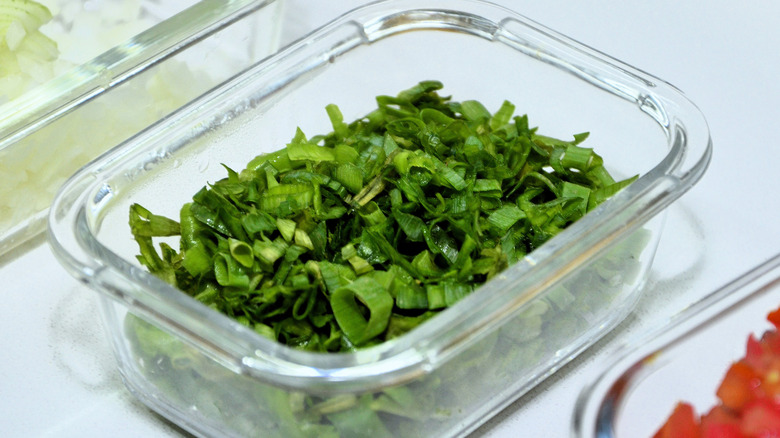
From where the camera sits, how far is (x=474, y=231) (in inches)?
38.4

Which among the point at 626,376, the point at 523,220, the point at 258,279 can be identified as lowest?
the point at 626,376

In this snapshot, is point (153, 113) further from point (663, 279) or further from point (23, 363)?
point (663, 279)

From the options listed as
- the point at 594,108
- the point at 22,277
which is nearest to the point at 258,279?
the point at 22,277

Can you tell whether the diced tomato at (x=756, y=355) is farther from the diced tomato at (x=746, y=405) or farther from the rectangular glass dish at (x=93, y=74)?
the rectangular glass dish at (x=93, y=74)

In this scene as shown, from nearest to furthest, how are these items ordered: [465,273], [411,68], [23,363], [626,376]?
[626,376], [465,273], [23,363], [411,68]

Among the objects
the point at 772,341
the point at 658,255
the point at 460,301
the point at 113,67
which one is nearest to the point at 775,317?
the point at 772,341

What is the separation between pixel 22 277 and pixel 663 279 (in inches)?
29.3

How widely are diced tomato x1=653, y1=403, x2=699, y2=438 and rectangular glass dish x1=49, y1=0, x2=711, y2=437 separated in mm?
170

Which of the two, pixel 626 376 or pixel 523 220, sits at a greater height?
pixel 523 220

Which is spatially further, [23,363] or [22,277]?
[22,277]

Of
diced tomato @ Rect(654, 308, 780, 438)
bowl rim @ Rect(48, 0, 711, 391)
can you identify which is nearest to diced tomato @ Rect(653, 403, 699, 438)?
diced tomato @ Rect(654, 308, 780, 438)

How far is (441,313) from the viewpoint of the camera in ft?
2.66

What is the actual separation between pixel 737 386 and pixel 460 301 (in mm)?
229

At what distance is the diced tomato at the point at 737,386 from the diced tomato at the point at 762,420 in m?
0.02
